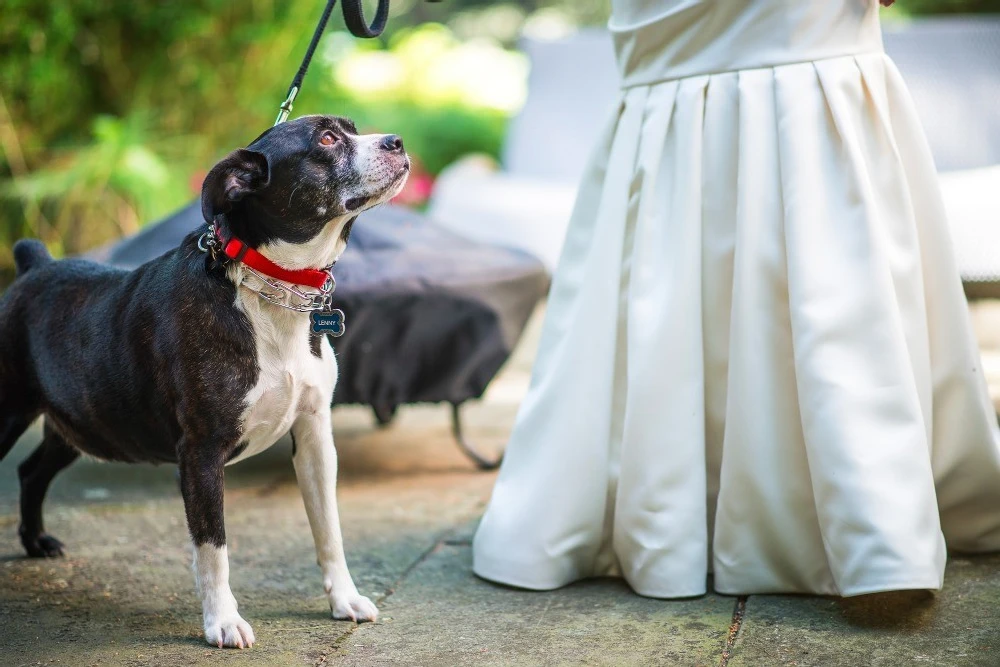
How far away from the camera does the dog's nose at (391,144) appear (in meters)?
2.09

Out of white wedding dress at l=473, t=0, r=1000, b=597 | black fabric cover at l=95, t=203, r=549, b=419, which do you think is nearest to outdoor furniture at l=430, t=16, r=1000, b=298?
black fabric cover at l=95, t=203, r=549, b=419

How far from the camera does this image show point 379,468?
3564 mm

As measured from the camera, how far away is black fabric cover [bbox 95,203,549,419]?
316cm

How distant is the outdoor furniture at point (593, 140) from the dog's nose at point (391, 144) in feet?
5.76

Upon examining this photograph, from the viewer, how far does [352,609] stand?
2201 mm

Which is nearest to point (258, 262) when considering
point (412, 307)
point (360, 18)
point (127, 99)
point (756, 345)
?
point (360, 18)

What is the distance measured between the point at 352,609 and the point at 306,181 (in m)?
0.90

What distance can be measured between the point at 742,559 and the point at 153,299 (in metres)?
1.36

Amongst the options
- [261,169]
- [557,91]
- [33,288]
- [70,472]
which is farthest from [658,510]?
[557,91]

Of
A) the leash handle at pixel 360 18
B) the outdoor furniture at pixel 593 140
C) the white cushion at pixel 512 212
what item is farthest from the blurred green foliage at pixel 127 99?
the leash handle at pixel 360 18

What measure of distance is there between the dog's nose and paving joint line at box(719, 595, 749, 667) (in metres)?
1.16

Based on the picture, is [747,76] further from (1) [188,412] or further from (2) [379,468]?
(2) [379,468]

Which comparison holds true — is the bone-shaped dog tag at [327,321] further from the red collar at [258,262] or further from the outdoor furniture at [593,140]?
the outdoor furniture at [593,140]

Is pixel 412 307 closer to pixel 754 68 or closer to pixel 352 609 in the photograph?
pixel 352 609
